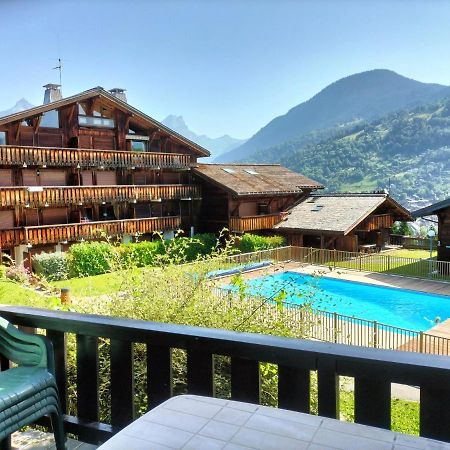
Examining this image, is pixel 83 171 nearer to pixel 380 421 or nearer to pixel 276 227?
pixel 276 227

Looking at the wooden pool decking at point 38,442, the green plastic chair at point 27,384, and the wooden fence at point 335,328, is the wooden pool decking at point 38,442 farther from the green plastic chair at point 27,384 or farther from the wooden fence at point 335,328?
the wooden fence at point 335,328

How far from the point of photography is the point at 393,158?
381 feet

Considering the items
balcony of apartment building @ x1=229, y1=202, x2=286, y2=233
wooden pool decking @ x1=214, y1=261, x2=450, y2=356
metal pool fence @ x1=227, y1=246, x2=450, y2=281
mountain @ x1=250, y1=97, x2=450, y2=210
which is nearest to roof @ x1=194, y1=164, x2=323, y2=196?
balcony of apartment building @ x1=229, y1=202, x2=286, y2=233

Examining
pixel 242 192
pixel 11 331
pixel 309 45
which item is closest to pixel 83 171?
pixel 242 192

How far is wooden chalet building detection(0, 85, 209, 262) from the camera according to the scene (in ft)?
73.6

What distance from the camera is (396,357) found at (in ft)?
5.71

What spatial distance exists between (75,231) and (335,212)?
14843 mm

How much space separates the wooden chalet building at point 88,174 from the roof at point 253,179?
166cm

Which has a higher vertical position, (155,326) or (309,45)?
(309,45)

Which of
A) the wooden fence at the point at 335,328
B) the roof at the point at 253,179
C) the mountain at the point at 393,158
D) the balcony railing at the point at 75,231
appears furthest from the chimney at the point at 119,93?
the mountain at the point at 393,158

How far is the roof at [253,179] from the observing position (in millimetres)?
28062

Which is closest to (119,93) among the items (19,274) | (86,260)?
(86,260)

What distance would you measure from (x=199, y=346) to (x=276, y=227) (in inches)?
1060

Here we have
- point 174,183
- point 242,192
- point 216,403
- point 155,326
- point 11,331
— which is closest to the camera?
point 216,403
